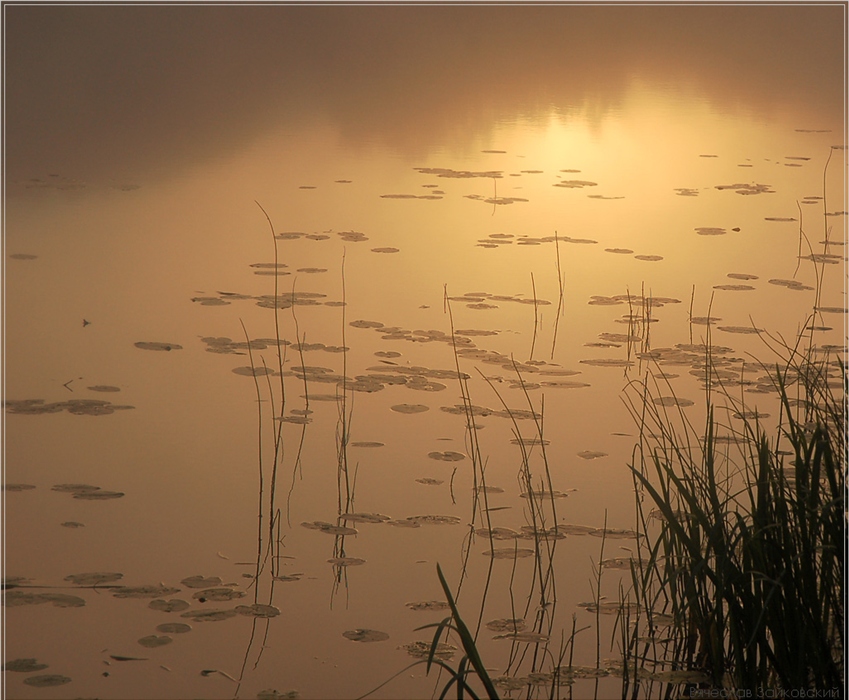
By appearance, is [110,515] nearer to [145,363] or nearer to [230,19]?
[145,363]

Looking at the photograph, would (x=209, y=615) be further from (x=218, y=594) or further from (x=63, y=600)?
(x=63, y=600)

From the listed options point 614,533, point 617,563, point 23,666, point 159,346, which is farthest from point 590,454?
point 23,666

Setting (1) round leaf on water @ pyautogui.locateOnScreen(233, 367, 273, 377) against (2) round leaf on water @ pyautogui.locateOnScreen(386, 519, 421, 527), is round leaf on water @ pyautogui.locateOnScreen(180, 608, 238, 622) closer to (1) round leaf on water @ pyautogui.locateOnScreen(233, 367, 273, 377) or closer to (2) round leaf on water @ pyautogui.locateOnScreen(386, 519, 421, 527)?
(2) round leaf on water @ pyautogui.locateOnScreen(386, 519, 421, 527)

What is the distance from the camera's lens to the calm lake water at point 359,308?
6.75ft

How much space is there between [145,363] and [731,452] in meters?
1.74

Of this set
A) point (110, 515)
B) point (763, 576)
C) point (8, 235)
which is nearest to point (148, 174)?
point (8, 235)

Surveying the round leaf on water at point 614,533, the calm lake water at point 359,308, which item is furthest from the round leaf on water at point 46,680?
the round leaf on water at point 614,533

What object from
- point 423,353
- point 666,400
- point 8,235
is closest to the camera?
point 666,400

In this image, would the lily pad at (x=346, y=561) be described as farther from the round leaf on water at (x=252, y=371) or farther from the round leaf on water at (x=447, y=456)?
the round leaf on water at (x=252, y=371)

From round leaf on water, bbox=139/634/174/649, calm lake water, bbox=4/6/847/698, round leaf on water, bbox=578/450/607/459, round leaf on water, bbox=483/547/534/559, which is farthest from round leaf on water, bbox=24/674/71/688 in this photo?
round leaf on water, bbox=578/450/607/459

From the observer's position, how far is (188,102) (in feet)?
18.1

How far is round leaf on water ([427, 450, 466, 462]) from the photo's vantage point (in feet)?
8.78

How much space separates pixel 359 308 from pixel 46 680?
1.96 m

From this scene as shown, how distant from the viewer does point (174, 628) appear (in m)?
1.94
